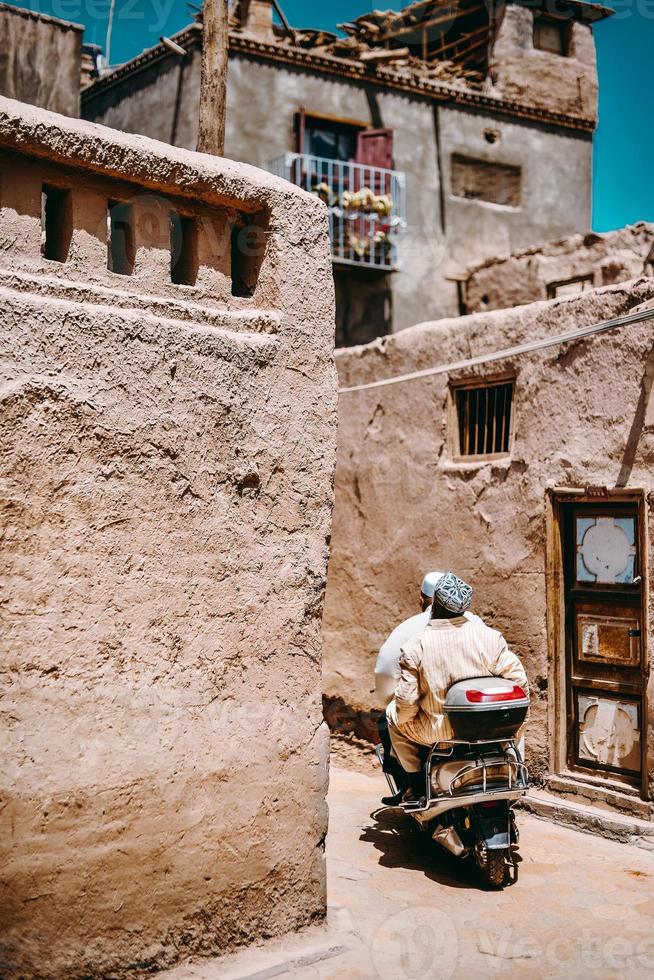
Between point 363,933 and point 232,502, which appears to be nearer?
point 232,502

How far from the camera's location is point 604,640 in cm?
635

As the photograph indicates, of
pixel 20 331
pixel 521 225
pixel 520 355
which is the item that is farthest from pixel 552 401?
pixel 521 225

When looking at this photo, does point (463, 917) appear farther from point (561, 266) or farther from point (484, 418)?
point (561, 266)

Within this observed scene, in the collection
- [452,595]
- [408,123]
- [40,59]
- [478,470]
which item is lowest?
[452,595]

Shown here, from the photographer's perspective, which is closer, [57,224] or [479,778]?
[57,224]

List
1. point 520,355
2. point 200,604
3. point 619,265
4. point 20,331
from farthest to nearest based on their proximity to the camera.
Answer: point 619,265
point 520,355
point 200,604
point 20,331

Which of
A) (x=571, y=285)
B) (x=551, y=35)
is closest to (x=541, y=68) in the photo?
(x=551, y=35)

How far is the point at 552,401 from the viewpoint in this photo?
6574 mm

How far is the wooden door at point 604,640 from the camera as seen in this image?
A: 6.16 metres

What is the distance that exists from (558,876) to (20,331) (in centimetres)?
377

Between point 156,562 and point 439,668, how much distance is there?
1.93 m

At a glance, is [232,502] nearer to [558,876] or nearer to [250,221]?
[250,221]

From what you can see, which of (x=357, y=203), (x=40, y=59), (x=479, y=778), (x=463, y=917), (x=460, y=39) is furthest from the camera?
(x=460, y=39)

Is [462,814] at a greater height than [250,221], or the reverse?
[250,221]
